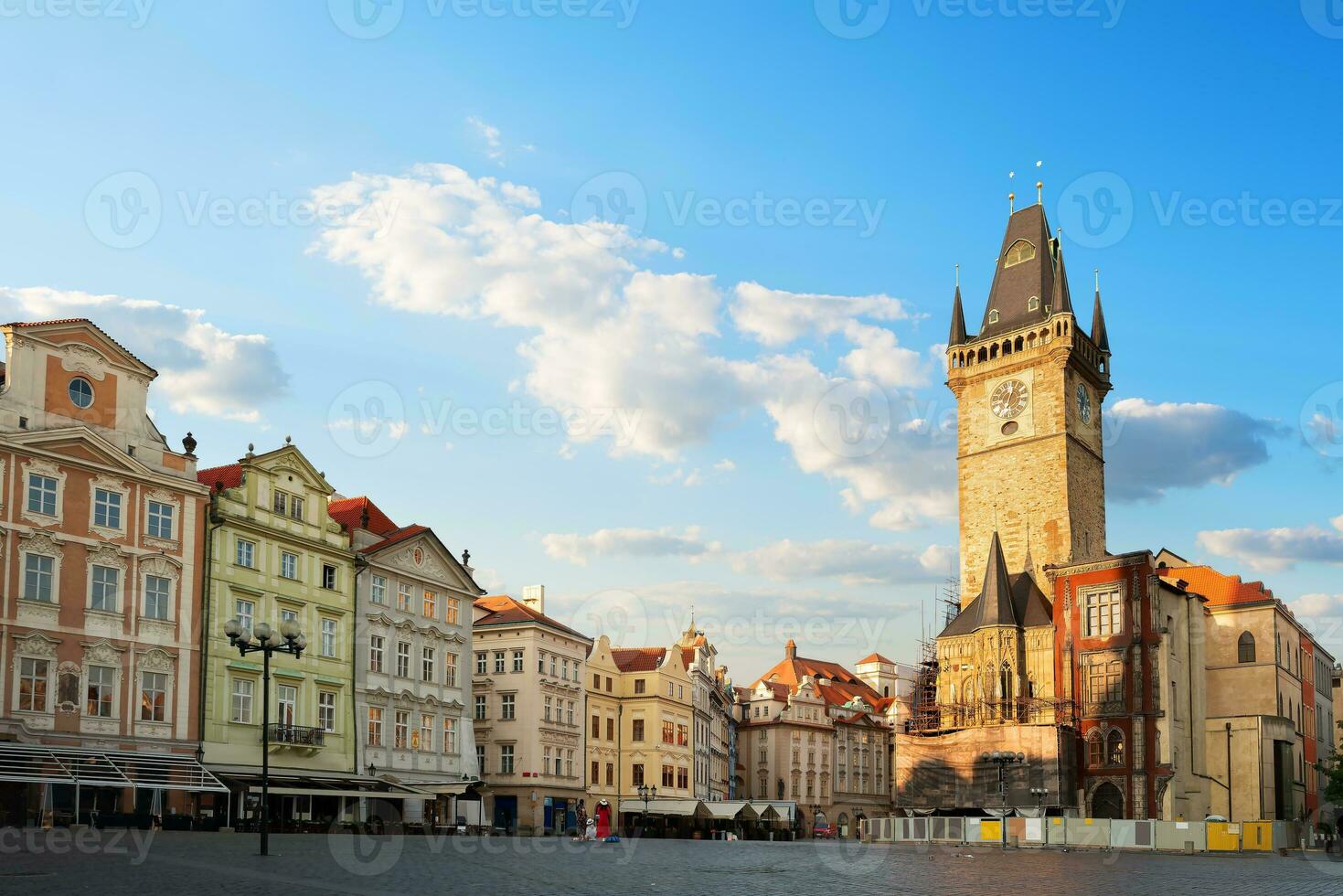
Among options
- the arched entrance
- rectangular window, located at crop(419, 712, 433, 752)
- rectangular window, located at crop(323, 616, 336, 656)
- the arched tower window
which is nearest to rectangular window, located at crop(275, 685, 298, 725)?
rectangular window, located at crop(323, 616, 336, 656)

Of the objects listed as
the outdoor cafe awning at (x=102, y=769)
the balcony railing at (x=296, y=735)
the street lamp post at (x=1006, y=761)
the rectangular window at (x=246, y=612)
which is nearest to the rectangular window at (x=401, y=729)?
the balcony railing at (x=296, y=735)

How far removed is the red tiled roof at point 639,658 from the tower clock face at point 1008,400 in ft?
91.1

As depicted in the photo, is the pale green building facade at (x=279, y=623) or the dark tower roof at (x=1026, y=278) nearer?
the pale green building facade at (x=279, y=623)

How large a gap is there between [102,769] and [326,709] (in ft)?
43.6

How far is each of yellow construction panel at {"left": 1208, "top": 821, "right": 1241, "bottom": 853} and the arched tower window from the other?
29497 millimetres

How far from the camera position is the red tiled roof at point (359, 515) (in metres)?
64.5

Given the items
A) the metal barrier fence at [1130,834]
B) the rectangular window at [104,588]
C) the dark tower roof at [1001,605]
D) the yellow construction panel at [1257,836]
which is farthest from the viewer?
the dark tower roof at [1001,605]

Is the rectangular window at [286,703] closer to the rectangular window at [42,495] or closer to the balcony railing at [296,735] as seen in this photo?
the balcony railing at [296,735]

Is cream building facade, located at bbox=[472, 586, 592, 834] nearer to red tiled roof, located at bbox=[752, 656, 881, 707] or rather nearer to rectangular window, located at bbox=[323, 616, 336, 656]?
rectangular window, located at bbox=[323, 616, 336, 656]

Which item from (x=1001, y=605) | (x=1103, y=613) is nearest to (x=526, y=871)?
(x=1103, y=613)

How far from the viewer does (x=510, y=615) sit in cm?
7575

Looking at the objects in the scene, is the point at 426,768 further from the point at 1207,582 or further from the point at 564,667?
the point at 1207,582

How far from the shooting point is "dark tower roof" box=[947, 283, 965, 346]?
94.8 metres

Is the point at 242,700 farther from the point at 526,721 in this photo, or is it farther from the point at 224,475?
the point at 526,721
